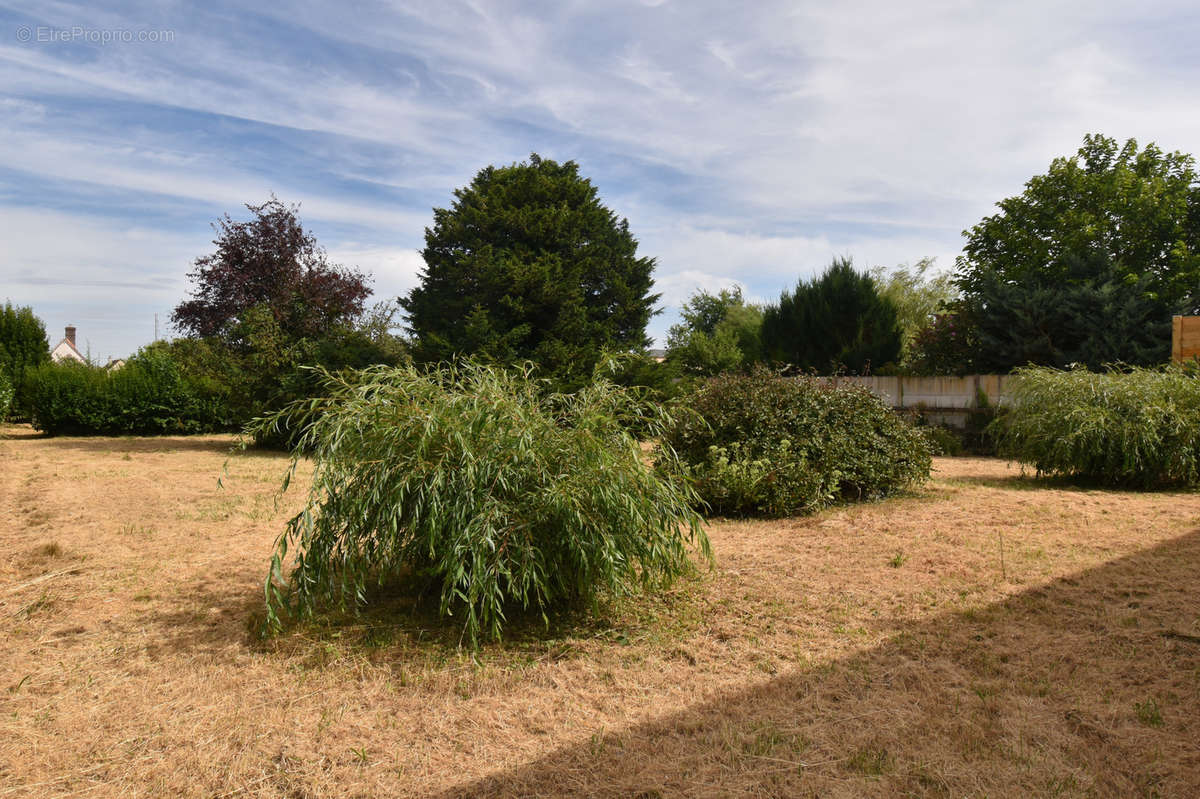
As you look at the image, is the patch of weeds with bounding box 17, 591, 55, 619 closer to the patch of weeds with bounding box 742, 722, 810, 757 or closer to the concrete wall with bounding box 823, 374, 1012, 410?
the patch of weeds with bounding box 742, 722, 810, 757

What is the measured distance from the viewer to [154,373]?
1587 cm

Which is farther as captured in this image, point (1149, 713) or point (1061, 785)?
point (1149, 713)

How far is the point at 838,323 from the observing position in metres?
16.6

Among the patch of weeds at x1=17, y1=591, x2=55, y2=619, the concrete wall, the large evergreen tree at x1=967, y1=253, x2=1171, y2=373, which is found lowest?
the patch of weeds at x1=17, y1=591, x2=55, y2=619

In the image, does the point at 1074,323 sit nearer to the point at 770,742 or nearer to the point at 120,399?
the point at 770,742

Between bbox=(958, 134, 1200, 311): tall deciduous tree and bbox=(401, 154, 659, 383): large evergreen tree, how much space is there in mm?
7746

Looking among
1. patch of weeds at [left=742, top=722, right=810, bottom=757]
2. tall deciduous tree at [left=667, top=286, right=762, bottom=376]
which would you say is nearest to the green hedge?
tall deciduous tree at [left=667, top=286, right=762, bottom=376]

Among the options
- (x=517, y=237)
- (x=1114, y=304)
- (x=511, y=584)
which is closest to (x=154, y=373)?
→ (x=517, y=237)

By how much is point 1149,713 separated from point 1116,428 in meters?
5.60

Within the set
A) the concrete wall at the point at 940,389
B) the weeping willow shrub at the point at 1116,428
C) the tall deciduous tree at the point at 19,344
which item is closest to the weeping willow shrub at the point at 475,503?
the weeping willow shrub at the point at 1116,428

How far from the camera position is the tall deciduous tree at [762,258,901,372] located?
1627 cm

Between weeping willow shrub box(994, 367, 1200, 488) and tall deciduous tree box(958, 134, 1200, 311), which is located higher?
tall deciduous tree box(958, 134, 1200, 311)

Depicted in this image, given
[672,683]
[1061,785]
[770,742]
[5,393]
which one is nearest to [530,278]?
[672,683]

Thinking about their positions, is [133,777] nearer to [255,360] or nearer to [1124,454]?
[1124,454]
